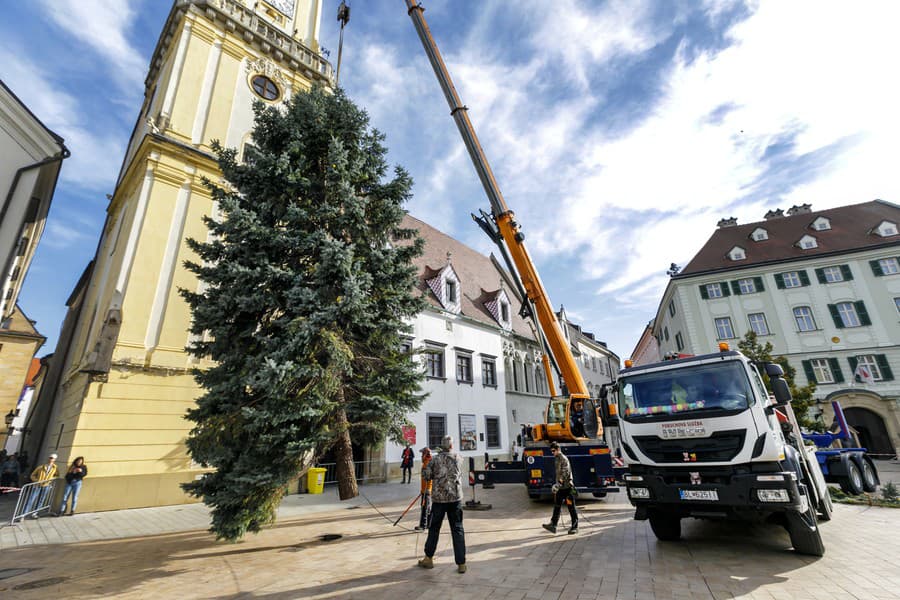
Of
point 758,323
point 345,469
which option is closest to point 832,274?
point 758,323

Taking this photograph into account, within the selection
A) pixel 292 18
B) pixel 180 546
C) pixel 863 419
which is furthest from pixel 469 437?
pixel 292 18

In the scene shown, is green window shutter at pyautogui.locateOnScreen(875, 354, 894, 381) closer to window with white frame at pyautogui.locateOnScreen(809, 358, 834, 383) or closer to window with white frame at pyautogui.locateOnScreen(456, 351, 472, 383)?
window with white frame at pyautogui.locateOnScreen(809, 358, 834, 383)

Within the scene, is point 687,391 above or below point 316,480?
above

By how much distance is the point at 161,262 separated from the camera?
14383mm

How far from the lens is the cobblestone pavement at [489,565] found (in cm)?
473

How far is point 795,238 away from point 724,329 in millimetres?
9308

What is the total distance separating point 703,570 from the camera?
205 inches

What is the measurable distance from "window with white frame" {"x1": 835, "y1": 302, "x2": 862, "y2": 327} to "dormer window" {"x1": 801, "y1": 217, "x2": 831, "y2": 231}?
22.4ft

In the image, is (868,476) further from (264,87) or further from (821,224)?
(821,224)

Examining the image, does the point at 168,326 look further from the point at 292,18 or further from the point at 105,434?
the point at 292,18

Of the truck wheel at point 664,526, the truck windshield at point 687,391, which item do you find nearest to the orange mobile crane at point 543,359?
the truck windshield at point 687,391

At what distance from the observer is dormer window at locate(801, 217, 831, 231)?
96.0 feet

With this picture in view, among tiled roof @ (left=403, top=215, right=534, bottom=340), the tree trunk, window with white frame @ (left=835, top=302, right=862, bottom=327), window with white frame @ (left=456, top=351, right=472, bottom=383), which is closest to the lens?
the tree trunk

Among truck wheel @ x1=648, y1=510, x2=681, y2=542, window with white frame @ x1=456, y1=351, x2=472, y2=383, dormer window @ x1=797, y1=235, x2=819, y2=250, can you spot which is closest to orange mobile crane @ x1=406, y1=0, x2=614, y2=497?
truck wheel @ x1=648, y1=510, x2=681, y2=542
